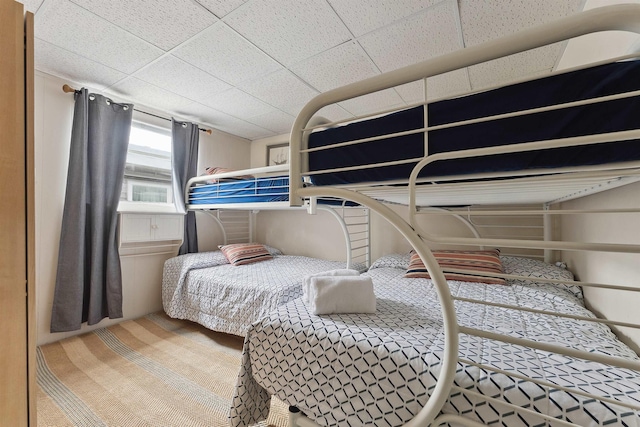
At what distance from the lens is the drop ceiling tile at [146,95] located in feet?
7.14

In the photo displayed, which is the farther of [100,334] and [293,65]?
[100,334]

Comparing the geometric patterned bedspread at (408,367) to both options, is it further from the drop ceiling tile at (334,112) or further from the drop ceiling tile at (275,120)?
the drop ceiling tile at (275,120)

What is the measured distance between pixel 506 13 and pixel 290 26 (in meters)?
1.16

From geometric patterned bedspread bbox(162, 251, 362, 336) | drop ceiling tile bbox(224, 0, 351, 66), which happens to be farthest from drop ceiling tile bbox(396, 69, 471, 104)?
geometric patterned bedspread bbox(162, 251, 362, 336)

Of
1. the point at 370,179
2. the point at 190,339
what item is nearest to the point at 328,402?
the point at 370,179

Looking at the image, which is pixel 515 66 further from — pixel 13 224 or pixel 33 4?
pixel 33 4

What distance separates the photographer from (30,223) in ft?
2.51

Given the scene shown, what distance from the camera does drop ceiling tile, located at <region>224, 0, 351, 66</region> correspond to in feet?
4.42

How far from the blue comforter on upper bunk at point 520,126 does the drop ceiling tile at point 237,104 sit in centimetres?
182

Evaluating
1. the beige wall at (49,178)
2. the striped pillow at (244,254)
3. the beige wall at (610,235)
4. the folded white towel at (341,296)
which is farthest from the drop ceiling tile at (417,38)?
the beige wall at (49,178)

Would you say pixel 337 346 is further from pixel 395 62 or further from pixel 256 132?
pixel 256 132

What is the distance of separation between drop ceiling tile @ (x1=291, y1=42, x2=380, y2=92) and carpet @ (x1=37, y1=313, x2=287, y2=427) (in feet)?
7.21

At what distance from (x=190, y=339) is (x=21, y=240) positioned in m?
1.78

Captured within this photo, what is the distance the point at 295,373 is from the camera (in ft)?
3.33
